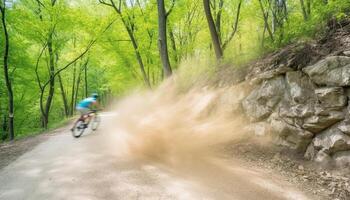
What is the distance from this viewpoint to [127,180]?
570 centimetres

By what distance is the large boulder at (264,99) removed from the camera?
22.4 ft

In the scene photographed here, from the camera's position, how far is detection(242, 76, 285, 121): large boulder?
683 centimetres

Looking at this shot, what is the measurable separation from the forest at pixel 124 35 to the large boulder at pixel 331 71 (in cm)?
160

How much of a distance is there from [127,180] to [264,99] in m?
4.27

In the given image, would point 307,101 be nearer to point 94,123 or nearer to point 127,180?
point 127,180

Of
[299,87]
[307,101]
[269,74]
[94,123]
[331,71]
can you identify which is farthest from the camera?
[94,123]

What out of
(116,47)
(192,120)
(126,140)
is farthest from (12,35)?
(192,120)

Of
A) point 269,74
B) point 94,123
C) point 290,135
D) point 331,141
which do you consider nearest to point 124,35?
point 94,123

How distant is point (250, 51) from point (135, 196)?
22.8 feet

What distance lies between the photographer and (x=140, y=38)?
71.3ft

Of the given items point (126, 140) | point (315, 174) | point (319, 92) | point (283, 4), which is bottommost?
point (315, 174)

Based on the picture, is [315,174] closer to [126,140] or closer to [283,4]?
[126,140]

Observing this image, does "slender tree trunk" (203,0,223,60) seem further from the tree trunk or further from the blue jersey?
the tree trunk

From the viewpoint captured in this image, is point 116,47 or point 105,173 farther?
point 116,47
